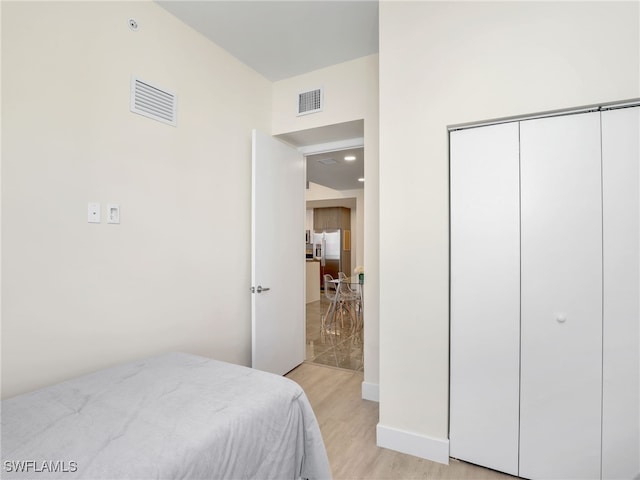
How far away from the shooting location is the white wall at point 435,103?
1648 mm

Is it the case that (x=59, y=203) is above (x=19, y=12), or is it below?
below

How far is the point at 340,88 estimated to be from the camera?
294cm

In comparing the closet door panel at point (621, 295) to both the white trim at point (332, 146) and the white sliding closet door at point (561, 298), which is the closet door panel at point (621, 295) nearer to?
the white sliding closet door at point (561, 298)

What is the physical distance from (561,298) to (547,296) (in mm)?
61

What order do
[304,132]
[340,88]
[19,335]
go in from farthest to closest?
[304,132]
[340,88]
[19,335]

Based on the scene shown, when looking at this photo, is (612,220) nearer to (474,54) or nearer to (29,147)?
(474,54)

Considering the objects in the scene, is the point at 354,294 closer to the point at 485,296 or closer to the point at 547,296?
the point at 485,296

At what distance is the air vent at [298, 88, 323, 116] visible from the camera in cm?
302

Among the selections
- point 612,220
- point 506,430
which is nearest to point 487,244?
point 612,220

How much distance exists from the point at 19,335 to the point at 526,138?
8.85 ft

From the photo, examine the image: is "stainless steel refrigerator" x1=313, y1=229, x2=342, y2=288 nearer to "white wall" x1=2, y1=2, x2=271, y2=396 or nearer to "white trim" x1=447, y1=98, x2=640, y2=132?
"white wall" x1=2, y1=2, x2=271, y2=396

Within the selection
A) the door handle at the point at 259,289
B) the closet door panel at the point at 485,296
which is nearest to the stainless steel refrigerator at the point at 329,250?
the door handle at the point at 259,289

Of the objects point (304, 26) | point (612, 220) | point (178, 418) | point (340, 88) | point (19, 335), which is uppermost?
point (304, 26)

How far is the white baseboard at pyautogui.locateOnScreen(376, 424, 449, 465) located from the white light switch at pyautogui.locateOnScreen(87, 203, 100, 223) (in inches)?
81.8
